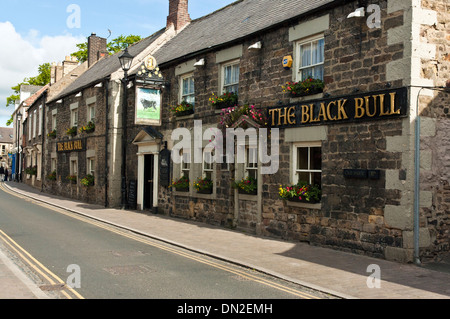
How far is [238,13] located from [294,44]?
642 centimetres

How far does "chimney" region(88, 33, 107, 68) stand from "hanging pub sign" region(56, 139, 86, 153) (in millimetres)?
7774

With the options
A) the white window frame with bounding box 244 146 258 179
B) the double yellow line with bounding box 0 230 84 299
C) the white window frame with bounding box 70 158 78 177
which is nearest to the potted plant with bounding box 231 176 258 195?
the white window frame with bounding box 244 146 258 179

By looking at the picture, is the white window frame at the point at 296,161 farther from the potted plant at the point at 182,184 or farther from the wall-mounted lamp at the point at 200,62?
the potted plant at the point at 182,184

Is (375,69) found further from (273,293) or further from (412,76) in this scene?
(273,293)

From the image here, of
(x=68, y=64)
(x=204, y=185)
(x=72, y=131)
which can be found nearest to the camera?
(x=204, y=185)

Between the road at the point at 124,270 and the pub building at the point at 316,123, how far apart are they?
327 cm

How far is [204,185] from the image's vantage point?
15.8 meters

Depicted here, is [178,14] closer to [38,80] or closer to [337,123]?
[337,123]

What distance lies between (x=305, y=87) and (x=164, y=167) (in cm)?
837

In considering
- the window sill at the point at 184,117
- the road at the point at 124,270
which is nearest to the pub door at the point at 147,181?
the window sill at the point at 184,117

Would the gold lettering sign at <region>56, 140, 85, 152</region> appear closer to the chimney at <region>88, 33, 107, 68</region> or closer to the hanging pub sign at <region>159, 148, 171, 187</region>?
the chimney at <region>88, 33, 107, 68</region>

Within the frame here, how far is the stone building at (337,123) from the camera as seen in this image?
9.63 m

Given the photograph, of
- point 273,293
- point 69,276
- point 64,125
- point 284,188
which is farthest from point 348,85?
point 64,125

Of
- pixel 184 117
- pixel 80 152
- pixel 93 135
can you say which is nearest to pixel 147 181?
pixel 184 117
